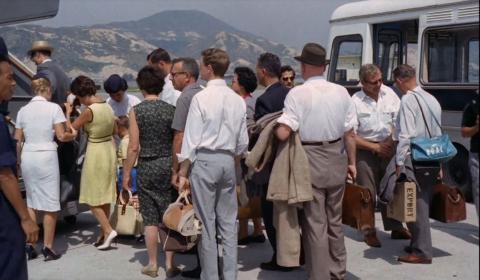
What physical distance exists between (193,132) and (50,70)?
287cm

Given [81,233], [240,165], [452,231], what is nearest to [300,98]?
[240,165]

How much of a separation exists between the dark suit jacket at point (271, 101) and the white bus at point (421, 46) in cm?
315

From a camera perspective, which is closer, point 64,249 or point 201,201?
point 201,201

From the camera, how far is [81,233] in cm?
661

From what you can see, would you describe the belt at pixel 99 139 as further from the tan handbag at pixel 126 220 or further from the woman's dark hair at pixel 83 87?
the tan handbag at pixel 126 220

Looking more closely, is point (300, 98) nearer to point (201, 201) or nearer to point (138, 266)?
point (201, 201)

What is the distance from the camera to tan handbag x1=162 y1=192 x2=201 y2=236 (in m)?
4.37

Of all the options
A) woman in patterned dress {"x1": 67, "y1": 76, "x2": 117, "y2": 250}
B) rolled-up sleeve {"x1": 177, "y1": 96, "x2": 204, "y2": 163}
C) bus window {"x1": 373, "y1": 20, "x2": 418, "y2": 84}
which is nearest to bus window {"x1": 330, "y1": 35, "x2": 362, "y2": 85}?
bus window {"x1": 373, "y1": 20, "x2": 418, "y2": 84}

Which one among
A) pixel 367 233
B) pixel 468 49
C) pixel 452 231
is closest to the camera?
pixel 367 233

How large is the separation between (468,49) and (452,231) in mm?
2749

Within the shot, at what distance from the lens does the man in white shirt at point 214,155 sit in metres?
4.22

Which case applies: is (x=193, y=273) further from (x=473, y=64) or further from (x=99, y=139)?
(x=473, y=64)

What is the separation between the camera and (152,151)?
4.89 m

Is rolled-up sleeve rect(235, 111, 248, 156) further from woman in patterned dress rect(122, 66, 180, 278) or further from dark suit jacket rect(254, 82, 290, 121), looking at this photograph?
woman in patterned dress rect(122, 66, 180, 278)
